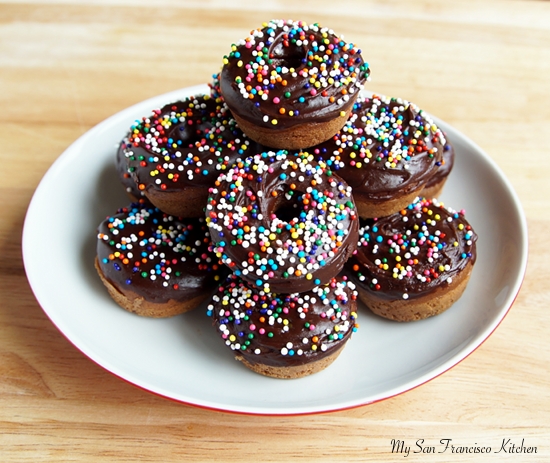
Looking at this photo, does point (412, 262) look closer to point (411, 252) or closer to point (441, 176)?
point (411, 252)

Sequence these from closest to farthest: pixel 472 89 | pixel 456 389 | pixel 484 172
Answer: pixel 456 389 → pixel 484 172 → pixel 472 89

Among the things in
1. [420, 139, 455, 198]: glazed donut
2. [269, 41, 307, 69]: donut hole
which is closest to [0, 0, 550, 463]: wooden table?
[420, 139, 455, 198]: glazed donut

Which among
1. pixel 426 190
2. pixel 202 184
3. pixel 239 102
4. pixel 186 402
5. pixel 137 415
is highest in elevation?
pixel 239 102

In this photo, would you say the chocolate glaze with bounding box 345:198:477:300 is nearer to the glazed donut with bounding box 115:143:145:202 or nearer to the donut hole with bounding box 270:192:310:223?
the donut hole with bounding box 270:192:310:223

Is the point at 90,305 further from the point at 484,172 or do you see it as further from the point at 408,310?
the point at 484,172

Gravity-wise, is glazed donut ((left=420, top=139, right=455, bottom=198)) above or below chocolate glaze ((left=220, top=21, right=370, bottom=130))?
below

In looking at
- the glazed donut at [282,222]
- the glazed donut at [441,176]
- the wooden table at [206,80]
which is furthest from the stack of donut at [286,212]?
the wooden table at [206,80]

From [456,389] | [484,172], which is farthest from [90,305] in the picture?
[484,172]
